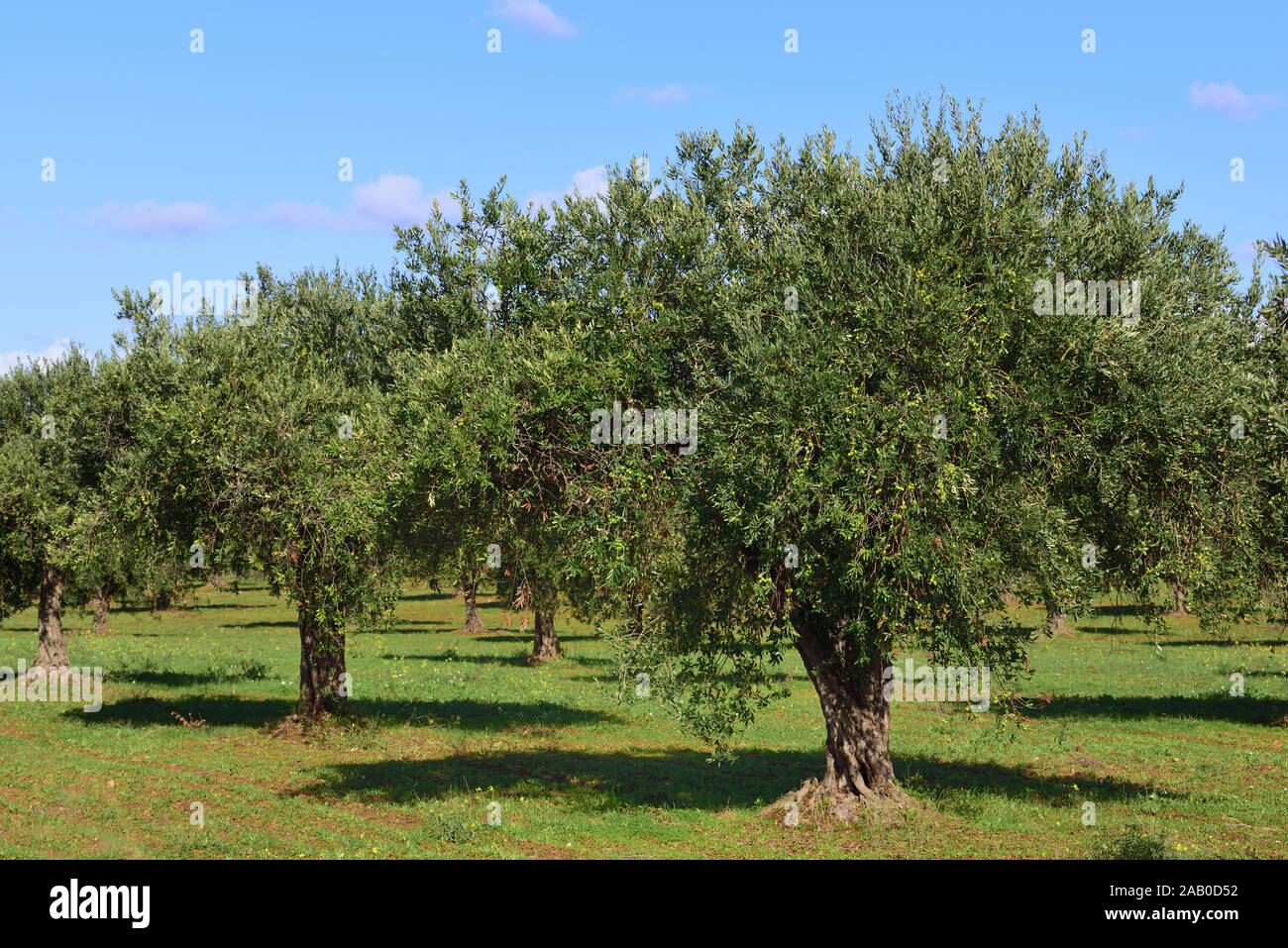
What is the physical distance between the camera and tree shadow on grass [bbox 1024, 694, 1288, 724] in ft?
112

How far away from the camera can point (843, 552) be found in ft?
55.1

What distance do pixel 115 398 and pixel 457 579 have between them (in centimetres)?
1366

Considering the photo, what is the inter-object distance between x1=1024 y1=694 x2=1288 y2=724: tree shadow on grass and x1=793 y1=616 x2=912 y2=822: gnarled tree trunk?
1701 centimetres

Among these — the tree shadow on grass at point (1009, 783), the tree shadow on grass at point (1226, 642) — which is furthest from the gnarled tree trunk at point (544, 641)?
the tree shadow on grass at point (1226, 642)

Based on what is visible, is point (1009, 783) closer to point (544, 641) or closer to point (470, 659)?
point (544, 641)

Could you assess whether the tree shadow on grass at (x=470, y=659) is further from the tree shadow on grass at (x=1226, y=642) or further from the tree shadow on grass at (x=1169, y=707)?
the tree shadow on grass at (x=1226, y=642)

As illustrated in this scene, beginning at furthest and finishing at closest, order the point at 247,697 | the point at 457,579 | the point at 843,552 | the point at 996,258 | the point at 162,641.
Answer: the point at 162,641 < the point at 247,697 < the point at 457,579 < the point at 996,258 < the point at 843,552

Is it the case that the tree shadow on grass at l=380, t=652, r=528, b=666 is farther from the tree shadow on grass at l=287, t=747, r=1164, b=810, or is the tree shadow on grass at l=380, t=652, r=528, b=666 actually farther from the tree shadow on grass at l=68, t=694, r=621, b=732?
the tree shadow on grass at l=287, t=747, r=1164, b=810

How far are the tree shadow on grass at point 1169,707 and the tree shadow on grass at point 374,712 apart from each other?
16431 mm

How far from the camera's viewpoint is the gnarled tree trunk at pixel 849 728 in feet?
67.4

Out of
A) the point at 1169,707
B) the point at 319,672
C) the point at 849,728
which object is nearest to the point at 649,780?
the point at 849,728

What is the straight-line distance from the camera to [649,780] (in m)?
25.6
